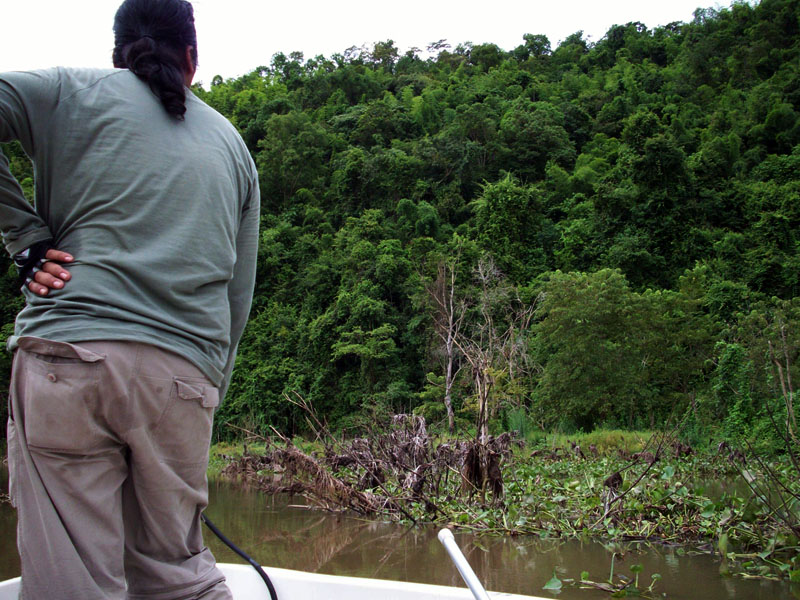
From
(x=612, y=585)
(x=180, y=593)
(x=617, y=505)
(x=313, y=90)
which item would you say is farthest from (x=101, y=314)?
(x=313, y=90)

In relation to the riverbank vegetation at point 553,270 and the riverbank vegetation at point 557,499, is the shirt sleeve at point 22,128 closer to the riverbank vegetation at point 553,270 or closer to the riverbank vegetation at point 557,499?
the riverbank vegetation at point 557,499

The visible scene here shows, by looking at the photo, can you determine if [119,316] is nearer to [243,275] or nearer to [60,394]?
[60,394]

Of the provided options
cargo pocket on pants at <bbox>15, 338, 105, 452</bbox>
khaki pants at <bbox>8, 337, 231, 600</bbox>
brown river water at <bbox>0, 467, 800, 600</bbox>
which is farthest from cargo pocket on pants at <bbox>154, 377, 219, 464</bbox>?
brown river water at <bbox>0, 467, 800, 600</bbox>

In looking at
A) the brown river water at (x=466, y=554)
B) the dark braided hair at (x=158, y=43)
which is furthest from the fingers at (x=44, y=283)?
the brown river water at (x=466, y=554)

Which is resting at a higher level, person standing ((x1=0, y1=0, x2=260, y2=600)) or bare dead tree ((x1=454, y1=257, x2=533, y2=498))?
person standing ((x1=0, y1=0, x2=260, y2=600))

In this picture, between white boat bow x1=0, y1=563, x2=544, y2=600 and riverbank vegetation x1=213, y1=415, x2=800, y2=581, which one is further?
riverbank vegetation x1=213, y1=415, x2=800, y2=581

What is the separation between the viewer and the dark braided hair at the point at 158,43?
51.7 inches

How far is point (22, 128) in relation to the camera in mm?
1193

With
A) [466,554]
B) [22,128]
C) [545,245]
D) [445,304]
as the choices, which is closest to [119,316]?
[22,128]

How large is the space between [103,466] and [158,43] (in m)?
Result: 0.82

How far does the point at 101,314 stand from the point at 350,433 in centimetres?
2026

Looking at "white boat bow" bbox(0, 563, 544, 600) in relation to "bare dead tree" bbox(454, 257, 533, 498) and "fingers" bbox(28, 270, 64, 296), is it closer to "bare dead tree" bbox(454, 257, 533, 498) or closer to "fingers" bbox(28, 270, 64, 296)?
"fingers" bbox(28, 270, 64, 296)

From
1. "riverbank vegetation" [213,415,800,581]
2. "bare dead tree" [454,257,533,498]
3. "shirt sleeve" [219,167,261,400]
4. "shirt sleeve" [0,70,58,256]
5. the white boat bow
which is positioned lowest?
"bare dead tree" [454,257,533,498]

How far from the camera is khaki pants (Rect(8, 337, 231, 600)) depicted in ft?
3.57
